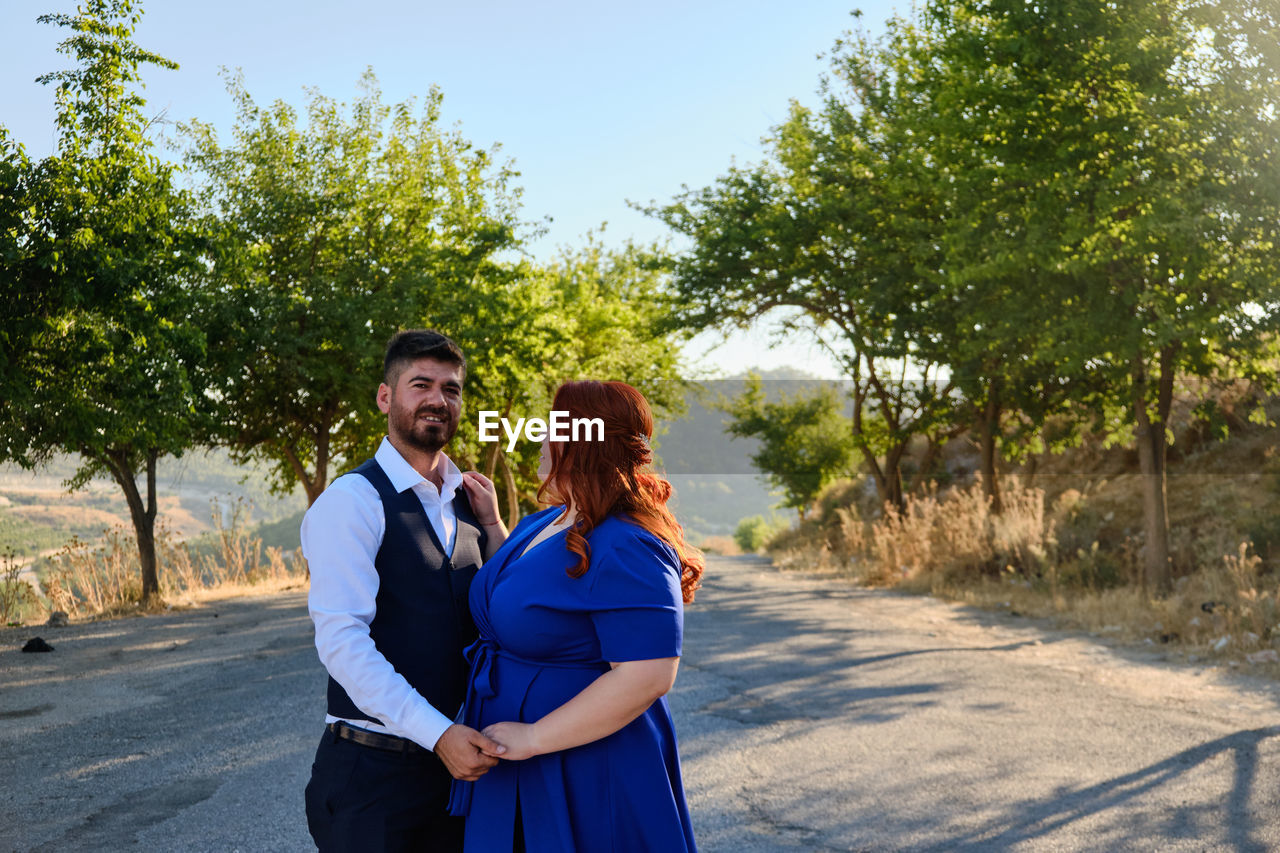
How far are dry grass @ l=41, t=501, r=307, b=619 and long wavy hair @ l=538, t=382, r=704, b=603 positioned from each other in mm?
15514

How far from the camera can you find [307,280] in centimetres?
1878

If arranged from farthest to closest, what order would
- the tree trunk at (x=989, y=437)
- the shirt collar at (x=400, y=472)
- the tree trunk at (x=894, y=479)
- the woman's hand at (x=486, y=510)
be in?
the tree trunk at (x=894, y=479) < the tree trunk at (x=989, y=437) < the woman's hand at (x=486, y=510) < the shirt collar at (x=400, y=472)

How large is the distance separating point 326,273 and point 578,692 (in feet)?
60.8

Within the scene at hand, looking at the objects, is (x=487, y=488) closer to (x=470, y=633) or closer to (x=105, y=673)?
(x=470, y=633)

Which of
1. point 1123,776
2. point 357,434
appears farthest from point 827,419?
point 1123,776

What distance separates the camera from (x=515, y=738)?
2.39 metres

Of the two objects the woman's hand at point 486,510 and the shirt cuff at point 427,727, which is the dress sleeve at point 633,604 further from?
the woman's hand at point 486,510

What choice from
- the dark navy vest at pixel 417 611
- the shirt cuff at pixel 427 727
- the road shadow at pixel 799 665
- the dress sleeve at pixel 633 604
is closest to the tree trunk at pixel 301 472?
the road shadow at pixel 799 665

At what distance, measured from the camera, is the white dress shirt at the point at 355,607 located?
8.17ft

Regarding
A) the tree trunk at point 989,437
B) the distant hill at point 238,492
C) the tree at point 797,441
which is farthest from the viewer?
the tree at point 797,441

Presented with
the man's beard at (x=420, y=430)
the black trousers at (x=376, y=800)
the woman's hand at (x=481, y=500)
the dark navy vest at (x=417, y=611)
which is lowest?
the black trousers at (x=376, y=800)

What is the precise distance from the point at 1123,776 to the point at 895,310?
16.9m

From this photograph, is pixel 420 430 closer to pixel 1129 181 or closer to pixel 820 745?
pixel 820 745

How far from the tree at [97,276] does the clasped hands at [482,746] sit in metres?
9.86
